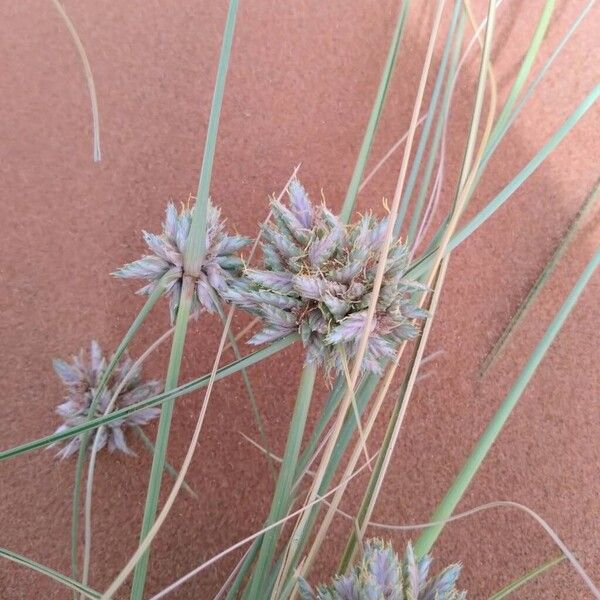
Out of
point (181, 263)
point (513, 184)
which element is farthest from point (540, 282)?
point (181, 263)

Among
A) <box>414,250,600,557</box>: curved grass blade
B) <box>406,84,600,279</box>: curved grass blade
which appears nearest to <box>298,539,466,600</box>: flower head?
<box>414,250,600,557</box>: curved grass blade

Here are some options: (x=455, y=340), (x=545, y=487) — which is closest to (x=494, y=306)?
(x=455, y=340)

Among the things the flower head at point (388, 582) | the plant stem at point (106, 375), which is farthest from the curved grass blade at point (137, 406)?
the flower head at point (388, 582)

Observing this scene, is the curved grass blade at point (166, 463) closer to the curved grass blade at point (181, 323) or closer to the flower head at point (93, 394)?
the flower head at point (93, 394)

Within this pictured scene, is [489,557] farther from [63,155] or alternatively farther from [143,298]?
[63,155]

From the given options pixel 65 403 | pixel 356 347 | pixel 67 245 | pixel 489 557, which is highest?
pixel 67 245

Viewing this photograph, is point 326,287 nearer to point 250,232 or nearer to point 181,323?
point 181,323

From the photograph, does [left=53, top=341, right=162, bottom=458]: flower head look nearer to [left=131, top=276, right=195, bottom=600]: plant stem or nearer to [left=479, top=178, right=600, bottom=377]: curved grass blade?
[left=131, top=276, right=195, bottom=600]: plant stem
